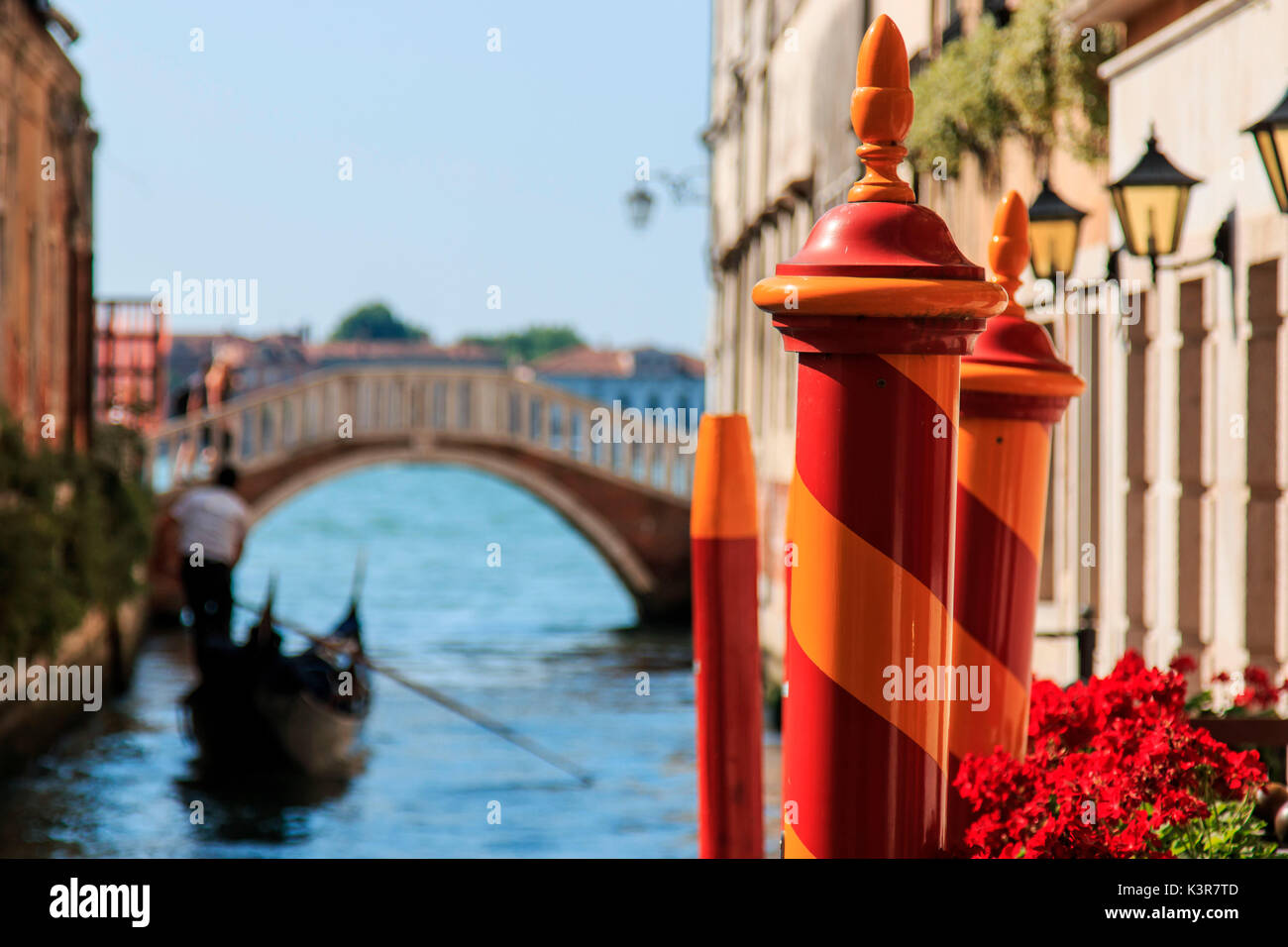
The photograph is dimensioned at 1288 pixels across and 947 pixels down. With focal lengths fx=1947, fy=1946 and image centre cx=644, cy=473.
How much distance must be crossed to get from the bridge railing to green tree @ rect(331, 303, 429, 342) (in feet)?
217

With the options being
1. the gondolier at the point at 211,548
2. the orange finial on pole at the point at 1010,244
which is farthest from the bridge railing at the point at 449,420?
the orange finial on pole at the point at 1010,244

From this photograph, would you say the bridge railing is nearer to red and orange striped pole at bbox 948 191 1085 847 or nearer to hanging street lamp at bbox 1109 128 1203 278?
hanging street lamp at bbox 1109 128 1203 278

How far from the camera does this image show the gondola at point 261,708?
11102 millimetres

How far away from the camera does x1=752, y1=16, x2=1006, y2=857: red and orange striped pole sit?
7.04 feet

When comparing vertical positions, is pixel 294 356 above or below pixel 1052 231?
above

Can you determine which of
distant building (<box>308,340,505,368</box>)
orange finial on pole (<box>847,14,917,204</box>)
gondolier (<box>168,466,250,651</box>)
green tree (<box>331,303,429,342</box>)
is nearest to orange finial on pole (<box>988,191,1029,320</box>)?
orange finial on pole (<box>847,14,917,204</box>)

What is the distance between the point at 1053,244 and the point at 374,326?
270ft

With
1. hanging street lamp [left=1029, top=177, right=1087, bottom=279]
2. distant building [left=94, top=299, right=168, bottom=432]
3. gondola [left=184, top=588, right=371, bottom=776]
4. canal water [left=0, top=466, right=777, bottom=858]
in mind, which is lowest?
canal water [left=0, top=466, right=777, bottom=858]

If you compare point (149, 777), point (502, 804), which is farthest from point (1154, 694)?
point (149, 777)

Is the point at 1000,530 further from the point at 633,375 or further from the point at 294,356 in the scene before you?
the point at 633,375

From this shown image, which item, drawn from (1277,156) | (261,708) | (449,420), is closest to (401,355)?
(449,420)

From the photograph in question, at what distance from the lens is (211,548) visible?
12570 millimetres
